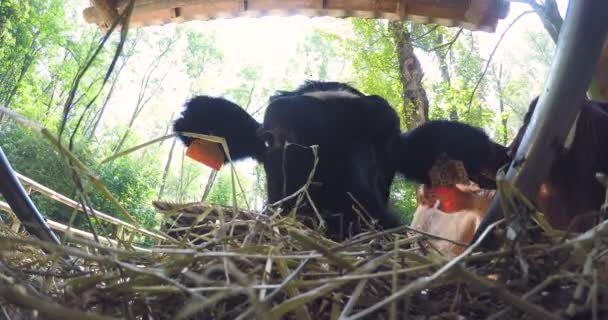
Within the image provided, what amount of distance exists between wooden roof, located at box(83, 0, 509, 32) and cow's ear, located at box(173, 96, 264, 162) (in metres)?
0.77

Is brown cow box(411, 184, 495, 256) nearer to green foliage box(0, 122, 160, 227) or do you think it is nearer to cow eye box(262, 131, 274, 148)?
cow eye box(262, 131, 274, 148)

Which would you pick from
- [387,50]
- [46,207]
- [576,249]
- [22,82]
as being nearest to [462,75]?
[387,50]

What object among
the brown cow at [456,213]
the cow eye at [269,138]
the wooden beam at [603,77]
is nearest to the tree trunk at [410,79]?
the brown cow at [456,213]

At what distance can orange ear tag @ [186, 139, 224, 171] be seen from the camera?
232cm

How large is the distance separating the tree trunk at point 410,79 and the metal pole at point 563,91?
635cm

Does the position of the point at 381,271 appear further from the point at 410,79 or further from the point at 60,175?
the point at 60,175

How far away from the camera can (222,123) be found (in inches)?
108

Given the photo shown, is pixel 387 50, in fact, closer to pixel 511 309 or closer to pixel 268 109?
pixel 268 109

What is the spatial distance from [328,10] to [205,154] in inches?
57.8

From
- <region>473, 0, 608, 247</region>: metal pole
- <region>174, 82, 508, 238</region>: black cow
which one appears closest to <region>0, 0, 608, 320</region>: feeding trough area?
<region>473, 0, 608, 247</region>: metal pole

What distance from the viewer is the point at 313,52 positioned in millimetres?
22906

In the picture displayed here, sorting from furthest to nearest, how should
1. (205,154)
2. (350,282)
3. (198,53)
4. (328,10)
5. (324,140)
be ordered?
1. (198,53)
2. (328,10)
3. (205,154)
4. (324,140)
5. (350,282)

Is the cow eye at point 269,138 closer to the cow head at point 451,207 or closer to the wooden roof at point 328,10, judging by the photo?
the cow head at point 451,207

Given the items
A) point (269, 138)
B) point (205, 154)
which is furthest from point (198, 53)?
point (269, 138)
